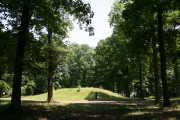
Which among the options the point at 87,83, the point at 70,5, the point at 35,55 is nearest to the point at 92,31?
the point at 70,5

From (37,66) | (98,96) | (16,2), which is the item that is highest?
(16,2)

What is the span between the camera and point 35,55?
17000mm

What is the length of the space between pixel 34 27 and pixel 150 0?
9096 mm

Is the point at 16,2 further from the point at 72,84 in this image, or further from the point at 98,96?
the point at 72,84

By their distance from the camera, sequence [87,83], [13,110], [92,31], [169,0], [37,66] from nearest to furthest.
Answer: [13,110]
[169,0]
[92,31]
[37,66]
[87,83]

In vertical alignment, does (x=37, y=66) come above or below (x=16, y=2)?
below

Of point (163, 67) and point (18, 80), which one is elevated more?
point (163, 67)

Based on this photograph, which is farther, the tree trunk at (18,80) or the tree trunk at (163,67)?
the tree trunk at (163,67)

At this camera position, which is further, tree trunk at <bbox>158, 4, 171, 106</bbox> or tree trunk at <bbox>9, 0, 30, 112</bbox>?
tree trunk at <bbox>158, 4, 171, 106</bbox>

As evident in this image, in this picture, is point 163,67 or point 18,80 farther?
point 163,67

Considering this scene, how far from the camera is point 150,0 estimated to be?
14797 millimetres

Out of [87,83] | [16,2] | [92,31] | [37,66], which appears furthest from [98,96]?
[87,83]

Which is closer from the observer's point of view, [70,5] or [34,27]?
[70,5]

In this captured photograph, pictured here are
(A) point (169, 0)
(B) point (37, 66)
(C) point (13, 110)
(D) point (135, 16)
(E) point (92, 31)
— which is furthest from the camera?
(B) point (37, 66)
